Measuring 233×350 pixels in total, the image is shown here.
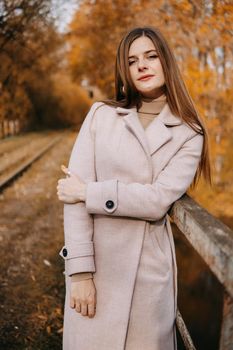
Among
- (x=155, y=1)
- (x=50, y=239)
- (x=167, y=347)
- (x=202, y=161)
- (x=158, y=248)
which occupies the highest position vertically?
(x=155, y=1)

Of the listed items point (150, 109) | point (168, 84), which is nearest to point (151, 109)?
point (150, 109)

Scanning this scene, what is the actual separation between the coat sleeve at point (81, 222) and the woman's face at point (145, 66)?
0.31 metres

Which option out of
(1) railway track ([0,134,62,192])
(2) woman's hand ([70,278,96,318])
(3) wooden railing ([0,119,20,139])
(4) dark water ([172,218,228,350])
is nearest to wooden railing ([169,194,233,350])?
(2) woman's hand ([70,278,96,318])

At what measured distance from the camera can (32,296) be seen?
427cm

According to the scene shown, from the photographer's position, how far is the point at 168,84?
1912 millimetres

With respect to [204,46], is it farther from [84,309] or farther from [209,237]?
[209,237]

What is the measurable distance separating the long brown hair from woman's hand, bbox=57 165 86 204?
46 centimetres

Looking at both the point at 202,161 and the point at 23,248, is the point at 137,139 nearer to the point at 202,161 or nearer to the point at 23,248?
the point at 202,161

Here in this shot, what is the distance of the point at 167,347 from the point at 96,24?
18712mm

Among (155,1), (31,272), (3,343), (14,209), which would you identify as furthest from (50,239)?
(155,1)

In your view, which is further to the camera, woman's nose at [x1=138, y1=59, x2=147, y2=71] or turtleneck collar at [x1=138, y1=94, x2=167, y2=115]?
turtleneck collar at [x1=138, y1=94, x2=167, y2=115]

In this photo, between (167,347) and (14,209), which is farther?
(14,209)

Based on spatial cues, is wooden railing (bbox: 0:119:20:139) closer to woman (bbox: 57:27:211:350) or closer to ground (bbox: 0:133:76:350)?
ground (bbox: 0:133:76:350)

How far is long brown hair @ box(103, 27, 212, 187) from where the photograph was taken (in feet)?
6.18
